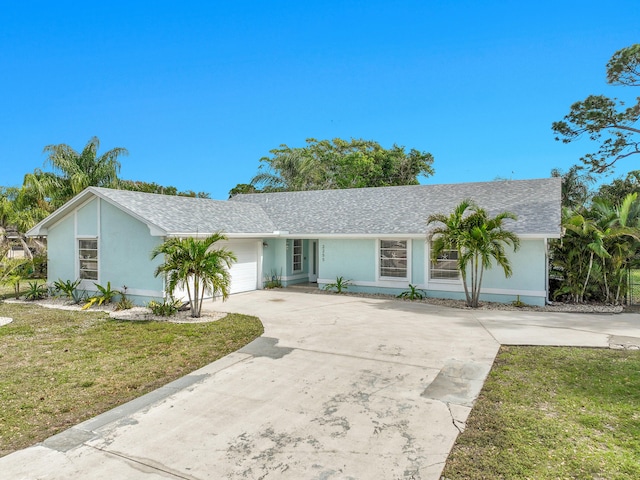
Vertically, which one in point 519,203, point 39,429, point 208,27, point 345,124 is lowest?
point 39,429

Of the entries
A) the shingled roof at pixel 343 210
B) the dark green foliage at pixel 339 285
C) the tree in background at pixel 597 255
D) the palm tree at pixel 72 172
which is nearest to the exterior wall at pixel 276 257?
the shingled roof at pixel 343 210

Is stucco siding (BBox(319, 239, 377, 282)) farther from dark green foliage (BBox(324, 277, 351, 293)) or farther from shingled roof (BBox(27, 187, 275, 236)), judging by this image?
shingled roof (BBox(27, 187, 275, 236))

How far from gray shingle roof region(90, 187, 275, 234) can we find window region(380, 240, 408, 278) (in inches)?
200

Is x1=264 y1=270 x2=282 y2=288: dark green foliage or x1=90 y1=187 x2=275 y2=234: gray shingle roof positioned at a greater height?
x1=90 y1=187 x2=275 y2=234: gray shingle roof

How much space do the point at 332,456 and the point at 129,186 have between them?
1241 inches

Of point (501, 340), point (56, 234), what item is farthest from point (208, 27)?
point (501, 340)

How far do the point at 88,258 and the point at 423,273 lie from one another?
1232 centimetres

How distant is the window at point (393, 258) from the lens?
14.6 meters

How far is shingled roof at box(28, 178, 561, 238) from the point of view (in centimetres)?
1277

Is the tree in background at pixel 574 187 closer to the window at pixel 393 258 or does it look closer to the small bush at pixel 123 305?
the window at pixel 393 258

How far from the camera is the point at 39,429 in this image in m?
4.66

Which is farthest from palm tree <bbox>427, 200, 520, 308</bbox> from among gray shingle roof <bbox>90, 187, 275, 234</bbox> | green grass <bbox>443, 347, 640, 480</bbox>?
gray shingle roof <bbox>90, 187, 275, 234</bbox>

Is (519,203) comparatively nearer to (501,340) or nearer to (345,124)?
(501,340)

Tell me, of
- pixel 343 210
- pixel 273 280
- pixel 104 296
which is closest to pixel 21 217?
pixel 104 296
